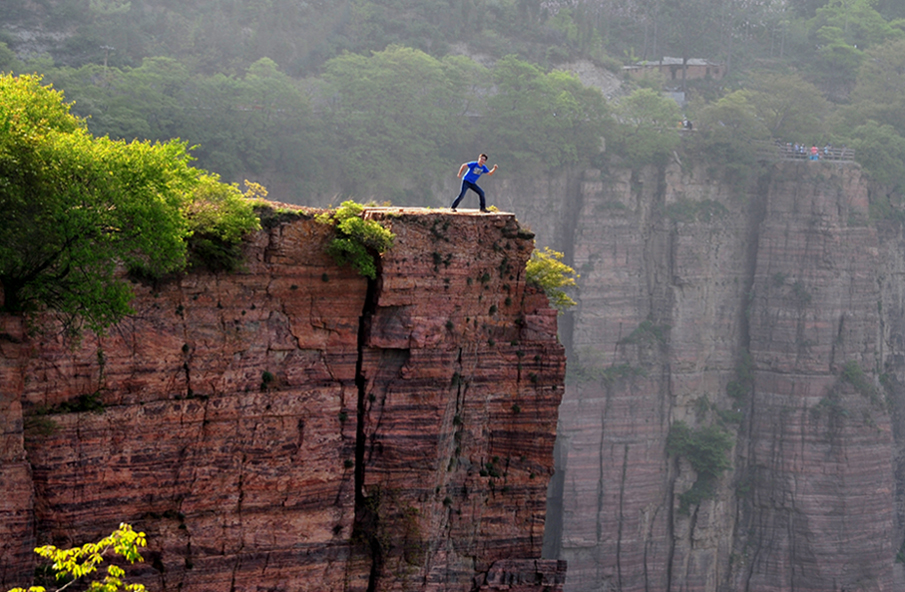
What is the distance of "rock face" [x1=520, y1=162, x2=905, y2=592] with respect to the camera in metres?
39.5

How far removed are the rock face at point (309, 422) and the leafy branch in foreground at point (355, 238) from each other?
0.62ft

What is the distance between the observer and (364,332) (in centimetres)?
1384

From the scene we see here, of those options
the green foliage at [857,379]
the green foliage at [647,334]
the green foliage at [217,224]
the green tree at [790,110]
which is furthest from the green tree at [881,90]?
the green foliage at [217,224]

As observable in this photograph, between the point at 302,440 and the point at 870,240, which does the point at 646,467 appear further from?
the point at 302,440

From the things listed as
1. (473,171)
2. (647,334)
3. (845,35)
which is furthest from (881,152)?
(473,171)

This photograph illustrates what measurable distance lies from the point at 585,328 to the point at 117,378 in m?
29.2

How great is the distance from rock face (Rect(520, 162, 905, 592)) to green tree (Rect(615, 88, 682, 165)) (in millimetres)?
886

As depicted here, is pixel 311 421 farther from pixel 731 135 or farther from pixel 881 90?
pixel 881 90

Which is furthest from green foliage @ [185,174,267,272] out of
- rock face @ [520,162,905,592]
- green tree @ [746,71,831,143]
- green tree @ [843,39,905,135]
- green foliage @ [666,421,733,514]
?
green tree @ [843,39,905,135]

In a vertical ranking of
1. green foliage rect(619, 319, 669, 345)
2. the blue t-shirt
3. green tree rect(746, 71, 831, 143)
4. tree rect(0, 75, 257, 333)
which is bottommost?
green foliage rect(619, 319, 669, 345)

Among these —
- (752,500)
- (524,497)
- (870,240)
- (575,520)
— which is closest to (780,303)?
(870,240)

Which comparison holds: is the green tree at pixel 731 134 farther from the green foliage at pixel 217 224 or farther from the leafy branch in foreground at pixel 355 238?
the green foliage at pixel 217 224

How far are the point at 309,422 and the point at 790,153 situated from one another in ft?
113

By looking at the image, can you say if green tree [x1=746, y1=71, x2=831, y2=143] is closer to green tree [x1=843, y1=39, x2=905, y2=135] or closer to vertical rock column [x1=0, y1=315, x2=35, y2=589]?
green tree [x1=843, y1=39, x2=905, y2=135]
